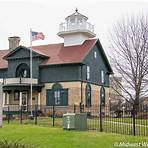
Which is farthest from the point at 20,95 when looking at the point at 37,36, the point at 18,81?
the point at 37,36

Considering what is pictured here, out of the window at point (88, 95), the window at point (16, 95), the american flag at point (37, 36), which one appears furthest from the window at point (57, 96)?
the american flag at point (37, 36)

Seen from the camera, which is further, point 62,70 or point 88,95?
point 88,95

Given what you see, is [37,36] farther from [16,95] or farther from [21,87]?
[16,95]

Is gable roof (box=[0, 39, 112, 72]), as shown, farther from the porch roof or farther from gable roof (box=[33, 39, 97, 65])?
the porch roof

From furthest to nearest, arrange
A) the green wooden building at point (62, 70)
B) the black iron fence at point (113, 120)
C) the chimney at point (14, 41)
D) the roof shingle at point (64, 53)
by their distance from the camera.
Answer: the chimney at point (14, 41)
the roof shingle at point (64, 53)
the green wooden building at point (62, 70)
the black iron fence at point (113, 120)

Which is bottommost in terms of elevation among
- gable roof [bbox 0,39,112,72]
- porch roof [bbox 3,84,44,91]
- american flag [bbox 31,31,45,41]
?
porch roof [bbox 3,84,44,91]

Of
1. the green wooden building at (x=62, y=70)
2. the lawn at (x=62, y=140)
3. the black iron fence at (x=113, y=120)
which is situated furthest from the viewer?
the green wooden building at (x=62, y=70)

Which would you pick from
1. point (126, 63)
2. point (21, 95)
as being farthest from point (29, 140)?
point (21, 95)

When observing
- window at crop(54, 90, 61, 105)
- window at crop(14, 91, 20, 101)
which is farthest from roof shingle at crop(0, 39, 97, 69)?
window at crop(14, 91, 20, 101)

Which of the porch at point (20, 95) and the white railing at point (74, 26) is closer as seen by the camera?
the porch at point (20, 95)

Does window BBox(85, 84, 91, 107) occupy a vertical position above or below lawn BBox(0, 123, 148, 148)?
above

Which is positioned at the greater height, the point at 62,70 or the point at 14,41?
the point at 14,41

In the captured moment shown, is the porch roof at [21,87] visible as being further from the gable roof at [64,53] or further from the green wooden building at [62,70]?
the gable roof at [64,53]

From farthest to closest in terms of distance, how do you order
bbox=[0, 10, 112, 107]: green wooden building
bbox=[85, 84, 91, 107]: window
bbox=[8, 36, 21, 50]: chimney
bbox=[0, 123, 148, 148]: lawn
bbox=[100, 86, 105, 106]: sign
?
bbox=[8, 36, 21, 50]: chimney < bbox=[100, 86, 105, 106]: sign < bbox=[85, 84, 91, 107]: window < bbox=[0, 10, 112, 107]: green wooden building < bbox=[0, 123, 148, 148]: lawn
